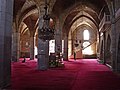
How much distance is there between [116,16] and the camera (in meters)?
15.7

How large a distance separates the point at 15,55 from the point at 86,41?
2061 cm

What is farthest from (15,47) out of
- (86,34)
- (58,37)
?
(86,34)

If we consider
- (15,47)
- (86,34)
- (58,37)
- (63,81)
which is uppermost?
(86,34)

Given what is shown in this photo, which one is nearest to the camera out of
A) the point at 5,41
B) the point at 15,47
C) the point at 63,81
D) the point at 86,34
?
the point at 5,41

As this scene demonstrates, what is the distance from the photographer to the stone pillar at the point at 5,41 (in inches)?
322

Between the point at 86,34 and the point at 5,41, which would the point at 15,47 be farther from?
the point at 86,34

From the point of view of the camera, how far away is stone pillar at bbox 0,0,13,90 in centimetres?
817

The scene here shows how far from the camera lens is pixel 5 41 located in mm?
8336

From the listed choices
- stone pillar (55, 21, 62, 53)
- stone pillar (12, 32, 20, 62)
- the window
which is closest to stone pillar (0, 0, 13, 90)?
stone pillar (55, 21, 62, 53)

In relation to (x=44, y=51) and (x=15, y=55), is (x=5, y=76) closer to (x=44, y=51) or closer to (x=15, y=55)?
(x=44, y=51)

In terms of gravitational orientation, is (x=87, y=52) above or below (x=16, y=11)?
below

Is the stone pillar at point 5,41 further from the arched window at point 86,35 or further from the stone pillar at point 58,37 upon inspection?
the arched window at point 86,35

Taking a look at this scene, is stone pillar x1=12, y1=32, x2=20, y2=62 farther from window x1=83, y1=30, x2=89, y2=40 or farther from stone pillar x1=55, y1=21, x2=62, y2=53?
window x1=83, y1=30, x2=89, y2=40

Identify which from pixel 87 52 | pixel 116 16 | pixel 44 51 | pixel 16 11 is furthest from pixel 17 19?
pixel 87 52
